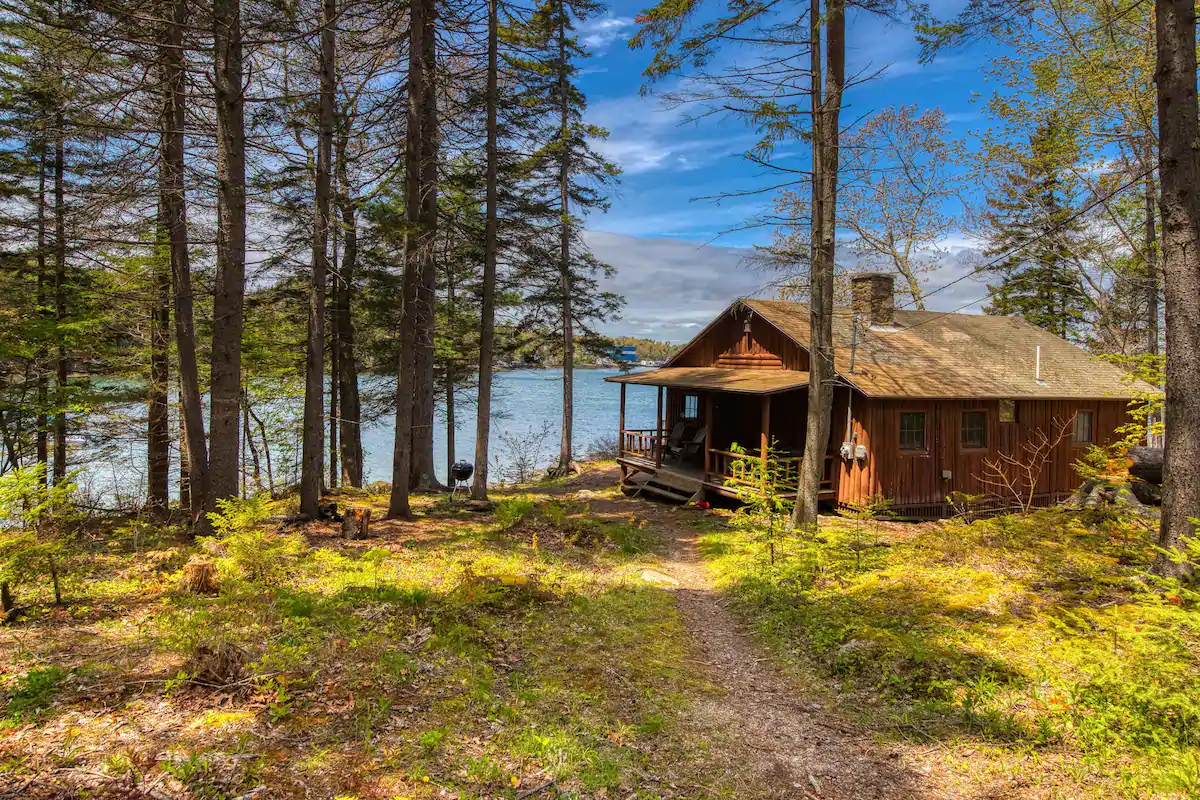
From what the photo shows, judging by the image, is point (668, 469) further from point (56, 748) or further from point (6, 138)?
point (6, 138)

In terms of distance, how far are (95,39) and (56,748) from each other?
7.98 m

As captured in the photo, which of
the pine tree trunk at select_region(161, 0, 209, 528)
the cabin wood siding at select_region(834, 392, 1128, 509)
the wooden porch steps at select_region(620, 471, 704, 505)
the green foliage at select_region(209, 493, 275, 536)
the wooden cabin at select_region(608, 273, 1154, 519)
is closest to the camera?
the green foliage at select_region(209, 493, 275, 536)

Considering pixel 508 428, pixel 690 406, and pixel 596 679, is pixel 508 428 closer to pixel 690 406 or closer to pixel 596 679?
pixel 690 406

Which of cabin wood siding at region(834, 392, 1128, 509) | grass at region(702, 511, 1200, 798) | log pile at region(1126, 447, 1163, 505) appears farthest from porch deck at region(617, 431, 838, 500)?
log pile at region(1126, 447, 1163, 505)

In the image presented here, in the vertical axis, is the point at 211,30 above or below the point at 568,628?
above

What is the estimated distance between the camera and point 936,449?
14.6m

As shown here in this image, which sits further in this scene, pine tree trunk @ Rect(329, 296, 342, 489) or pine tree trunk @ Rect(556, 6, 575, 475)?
pine tree trunk @ Rect(556, 6, 575, 475)

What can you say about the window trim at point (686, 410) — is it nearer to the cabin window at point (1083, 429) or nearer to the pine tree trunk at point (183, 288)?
the cabin window at point (1083, 429)

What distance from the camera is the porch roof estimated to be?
44.4 ft

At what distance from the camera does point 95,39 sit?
6938 mm

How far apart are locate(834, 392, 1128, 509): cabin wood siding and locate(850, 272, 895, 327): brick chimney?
358cm

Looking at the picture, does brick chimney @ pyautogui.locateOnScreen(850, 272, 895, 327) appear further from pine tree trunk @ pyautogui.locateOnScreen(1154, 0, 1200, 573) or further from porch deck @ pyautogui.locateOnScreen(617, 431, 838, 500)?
pine tree trunk @ pyautogui.locateOnScreen(1154, 0, 1200, 573)

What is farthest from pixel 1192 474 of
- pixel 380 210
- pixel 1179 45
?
pixel 380 210

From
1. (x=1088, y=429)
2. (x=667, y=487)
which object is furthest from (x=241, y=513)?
(x=1088, y=429)
